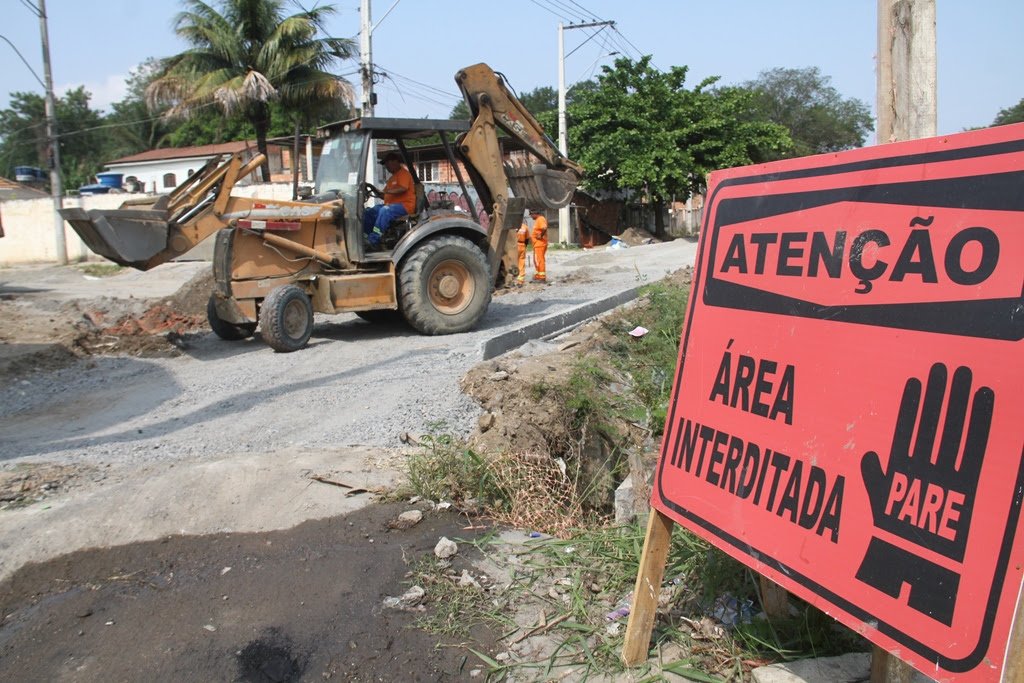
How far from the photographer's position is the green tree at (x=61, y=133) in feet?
181

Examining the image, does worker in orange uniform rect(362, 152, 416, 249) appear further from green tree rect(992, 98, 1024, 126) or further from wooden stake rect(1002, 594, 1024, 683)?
green tree rect(992, 98, 1024, 126)

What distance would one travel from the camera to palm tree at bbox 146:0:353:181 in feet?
92.6

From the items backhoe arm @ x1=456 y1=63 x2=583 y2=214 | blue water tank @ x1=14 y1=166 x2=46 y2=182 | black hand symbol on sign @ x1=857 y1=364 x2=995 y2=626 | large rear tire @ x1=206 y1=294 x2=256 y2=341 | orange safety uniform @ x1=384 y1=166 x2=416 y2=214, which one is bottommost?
large rear tire @ x1=206 y1=294 x2=256 y2=341

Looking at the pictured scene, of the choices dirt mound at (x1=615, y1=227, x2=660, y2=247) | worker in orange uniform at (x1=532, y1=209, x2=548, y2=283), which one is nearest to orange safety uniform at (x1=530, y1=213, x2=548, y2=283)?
worker in orange uniform at (x1=532, y1=209, x2=548, y2=283)

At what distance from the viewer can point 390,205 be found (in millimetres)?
9930

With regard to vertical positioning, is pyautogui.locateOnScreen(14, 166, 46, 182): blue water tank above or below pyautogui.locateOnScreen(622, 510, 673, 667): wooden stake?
above

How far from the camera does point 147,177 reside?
4297 centimetres

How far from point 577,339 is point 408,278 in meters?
2.65

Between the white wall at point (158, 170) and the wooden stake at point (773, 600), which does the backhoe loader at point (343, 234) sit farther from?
the white wall at point (158, 170)

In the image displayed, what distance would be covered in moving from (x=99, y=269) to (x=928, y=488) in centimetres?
2516

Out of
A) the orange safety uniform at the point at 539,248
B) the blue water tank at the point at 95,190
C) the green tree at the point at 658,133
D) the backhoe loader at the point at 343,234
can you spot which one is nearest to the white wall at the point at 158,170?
the blue water tank at the point at 95,190

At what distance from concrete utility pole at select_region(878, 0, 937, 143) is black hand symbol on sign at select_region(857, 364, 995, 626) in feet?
3.71

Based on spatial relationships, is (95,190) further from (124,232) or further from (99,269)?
(124,232)

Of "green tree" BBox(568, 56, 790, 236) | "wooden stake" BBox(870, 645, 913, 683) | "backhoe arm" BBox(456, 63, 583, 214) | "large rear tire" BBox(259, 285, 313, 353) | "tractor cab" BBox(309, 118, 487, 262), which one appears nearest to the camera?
"wooden stake" BBox(870, 645, 913, 683)
